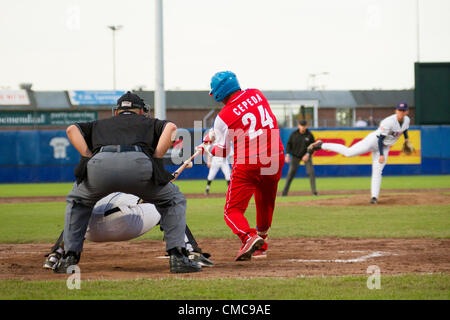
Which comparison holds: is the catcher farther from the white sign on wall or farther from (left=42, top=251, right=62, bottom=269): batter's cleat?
the white sign on wall

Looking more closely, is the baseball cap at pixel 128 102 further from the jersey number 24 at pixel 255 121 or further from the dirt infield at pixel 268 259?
the dirt infield at pixel 268 259

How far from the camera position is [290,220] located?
12.3 m

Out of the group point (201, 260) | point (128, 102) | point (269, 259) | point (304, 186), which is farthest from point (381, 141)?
point (304, 186)

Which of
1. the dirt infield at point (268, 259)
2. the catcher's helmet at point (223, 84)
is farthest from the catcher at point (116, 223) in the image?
the catcher's helmet at point (223, 84)

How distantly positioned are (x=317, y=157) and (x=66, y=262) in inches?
936

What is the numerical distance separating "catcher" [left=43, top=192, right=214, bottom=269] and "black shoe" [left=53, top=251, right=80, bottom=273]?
10.3 inches

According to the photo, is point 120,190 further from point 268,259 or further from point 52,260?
point 268,259

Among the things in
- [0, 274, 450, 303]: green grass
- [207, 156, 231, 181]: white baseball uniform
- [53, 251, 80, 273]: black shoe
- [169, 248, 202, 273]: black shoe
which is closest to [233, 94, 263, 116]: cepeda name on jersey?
[169, 248, 202, 273]: black shoe

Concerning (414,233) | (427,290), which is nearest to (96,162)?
(427,290)

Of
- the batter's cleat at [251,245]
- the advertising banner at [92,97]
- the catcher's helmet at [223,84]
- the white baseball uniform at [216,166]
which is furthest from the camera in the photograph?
the advertising banner at [92,97]

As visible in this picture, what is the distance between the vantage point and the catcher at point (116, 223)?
6.81 metres

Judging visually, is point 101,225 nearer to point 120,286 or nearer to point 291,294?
point 120,286

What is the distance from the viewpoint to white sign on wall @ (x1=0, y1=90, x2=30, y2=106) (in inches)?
2231
